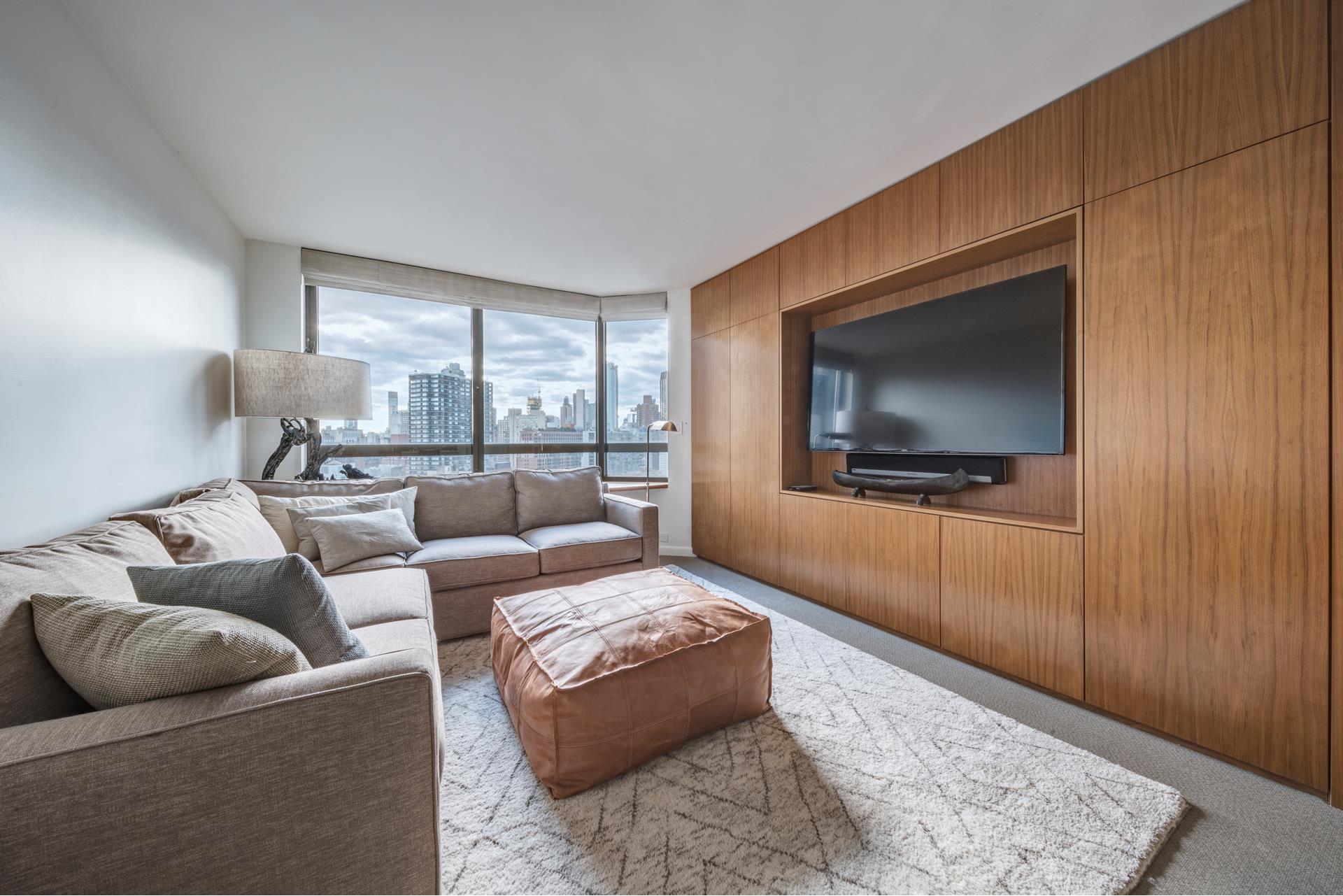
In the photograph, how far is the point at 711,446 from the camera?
4133 mm

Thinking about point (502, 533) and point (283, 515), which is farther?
point (502, 533)

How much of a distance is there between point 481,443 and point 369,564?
6.43 ft

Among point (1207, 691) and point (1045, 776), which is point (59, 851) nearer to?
point (1045, 776)

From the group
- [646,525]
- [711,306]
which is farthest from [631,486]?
[711,306]

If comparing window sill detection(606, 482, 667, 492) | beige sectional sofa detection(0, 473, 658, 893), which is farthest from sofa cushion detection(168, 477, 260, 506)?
window sill detection(606, 482, 667, 492)

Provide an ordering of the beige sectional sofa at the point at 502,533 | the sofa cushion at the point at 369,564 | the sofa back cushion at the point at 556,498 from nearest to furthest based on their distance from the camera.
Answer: the sofa cushion at the point at 369,564, the beige sectional sofa at the point at 502,533, the sofa back cushion at the point at 556,498

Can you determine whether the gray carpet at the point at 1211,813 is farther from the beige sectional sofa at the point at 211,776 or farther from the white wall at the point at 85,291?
the white wall at the point at 85,291

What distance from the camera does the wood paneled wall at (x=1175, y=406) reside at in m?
1.46

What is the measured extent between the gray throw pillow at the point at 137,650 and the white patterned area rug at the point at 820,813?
2.57ft

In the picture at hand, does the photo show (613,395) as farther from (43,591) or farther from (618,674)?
(43,591)

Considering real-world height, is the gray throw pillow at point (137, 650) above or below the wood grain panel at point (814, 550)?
above

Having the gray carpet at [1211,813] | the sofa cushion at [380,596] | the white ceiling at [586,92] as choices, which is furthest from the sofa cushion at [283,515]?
the gray carpet at [1211,813]

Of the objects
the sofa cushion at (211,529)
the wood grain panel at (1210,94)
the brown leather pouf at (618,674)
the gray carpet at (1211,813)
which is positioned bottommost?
the gray carpet at (1211,813)

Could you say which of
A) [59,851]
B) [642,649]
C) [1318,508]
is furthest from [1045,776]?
[59,851]
